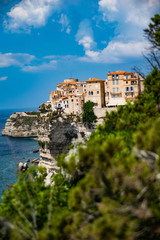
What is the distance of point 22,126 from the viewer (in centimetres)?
7925

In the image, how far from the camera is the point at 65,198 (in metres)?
10.3

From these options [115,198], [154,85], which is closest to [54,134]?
[154,85]

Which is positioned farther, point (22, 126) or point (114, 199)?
point (22, 126)

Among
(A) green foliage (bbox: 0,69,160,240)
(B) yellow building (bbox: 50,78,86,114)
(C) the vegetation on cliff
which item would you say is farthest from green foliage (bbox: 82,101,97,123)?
(A) green foliage (bbox: 0,69,160,240)

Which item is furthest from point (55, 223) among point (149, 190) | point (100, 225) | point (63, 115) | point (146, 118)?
point (63, 115)

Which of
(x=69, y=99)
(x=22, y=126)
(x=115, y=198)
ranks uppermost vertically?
(x=69, y=99)

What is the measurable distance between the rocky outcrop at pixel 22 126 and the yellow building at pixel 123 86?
1652 inches

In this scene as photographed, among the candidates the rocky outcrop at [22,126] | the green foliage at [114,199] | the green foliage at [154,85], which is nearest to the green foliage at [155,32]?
the green foliage at [154,85]

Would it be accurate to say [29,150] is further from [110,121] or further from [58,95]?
[110,121]

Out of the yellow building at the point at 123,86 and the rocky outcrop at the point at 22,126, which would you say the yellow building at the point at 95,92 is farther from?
the rocky outcrop at the point at 22,126

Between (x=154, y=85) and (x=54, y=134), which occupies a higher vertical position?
(x=154, y=85)

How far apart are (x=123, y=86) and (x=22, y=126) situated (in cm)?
4828

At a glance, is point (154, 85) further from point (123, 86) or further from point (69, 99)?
point (69, 99)

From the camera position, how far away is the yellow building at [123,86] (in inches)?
1649
